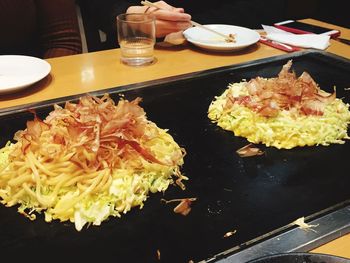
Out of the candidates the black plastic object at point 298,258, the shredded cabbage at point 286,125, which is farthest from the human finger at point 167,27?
the black plastic object at point 298,258

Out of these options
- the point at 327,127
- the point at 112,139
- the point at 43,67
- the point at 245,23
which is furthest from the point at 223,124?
the point at 245,23

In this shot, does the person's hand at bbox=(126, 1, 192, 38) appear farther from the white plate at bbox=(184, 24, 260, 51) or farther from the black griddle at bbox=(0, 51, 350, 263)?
the black griddle at bbox=(0, 51, 350, 263)

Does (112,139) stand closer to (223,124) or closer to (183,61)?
(223,124)

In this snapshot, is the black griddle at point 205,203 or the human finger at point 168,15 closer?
the black griddle at point 205,203

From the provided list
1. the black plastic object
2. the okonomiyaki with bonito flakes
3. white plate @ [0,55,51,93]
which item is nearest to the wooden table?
white plate @ [0,55,51,93]

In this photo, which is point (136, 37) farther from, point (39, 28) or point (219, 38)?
point (39, 28)

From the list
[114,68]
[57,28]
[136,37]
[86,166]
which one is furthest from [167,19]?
[86,166]

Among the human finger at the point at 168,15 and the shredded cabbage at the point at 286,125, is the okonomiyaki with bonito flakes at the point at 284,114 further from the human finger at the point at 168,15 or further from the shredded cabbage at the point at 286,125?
the human finger at the point at 168,15
